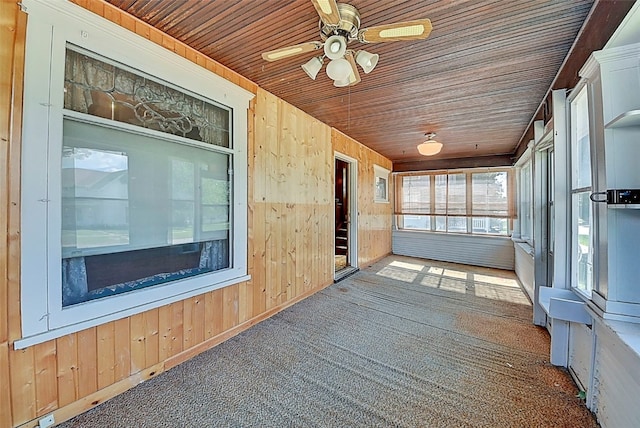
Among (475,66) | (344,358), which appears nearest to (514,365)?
(344,358)

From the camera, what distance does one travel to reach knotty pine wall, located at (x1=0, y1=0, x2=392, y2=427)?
4.57ft

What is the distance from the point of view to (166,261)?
2.12m

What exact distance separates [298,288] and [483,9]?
127 inches

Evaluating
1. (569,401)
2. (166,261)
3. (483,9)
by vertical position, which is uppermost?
(483,9)

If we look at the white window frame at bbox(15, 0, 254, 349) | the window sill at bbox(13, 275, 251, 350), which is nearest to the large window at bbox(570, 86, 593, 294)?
the window sill at bbox(13, 275, 251, 350)

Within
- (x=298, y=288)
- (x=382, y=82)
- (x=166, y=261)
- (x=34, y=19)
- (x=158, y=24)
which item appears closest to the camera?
(x=34, y=19)

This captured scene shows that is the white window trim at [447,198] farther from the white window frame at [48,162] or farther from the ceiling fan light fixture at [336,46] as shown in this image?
the white window frame at [48,162]

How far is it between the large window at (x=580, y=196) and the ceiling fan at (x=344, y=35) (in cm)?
141

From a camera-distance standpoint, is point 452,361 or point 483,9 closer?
point 483,9

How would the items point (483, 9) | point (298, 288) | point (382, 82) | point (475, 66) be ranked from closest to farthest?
point (483, 9), point (475, 66), point (382, 82), point (298, 288)

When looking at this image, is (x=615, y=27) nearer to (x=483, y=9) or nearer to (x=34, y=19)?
(x=483, y=9)

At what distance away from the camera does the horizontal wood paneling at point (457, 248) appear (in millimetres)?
5520

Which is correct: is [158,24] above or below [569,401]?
above

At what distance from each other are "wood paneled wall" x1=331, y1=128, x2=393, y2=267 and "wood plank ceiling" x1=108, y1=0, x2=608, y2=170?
3.59 ft
